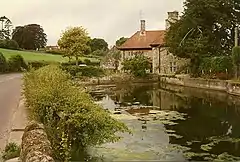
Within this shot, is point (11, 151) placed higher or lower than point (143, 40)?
lower

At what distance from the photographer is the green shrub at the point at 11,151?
10254 mm

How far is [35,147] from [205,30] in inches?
1560

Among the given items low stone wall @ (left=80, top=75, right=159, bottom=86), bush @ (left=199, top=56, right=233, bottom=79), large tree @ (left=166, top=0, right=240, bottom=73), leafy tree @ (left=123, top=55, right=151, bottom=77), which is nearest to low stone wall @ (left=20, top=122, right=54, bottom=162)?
bush @ (left=199, top=56, right=233, bottom=79)

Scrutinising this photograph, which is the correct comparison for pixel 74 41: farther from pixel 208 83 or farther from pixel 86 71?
pixel 208 83

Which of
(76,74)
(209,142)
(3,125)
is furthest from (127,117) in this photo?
(76,74)

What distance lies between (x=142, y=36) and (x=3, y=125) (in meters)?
51.8

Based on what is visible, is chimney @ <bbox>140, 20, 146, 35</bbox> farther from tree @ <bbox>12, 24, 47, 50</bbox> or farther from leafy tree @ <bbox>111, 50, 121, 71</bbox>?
tree @ <bbox>12, 24, 47, 50</bbox>

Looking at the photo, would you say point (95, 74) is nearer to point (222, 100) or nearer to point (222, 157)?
point (222, 100)

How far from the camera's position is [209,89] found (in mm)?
39719

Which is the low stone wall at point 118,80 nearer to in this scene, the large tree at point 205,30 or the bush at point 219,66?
the large tree at point 205,30

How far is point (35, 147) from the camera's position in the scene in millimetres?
8367

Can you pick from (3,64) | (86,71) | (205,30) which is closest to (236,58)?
(205,30)

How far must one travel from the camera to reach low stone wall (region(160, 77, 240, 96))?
3441cm

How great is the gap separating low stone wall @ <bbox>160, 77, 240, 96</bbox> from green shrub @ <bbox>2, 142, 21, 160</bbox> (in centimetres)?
2483
